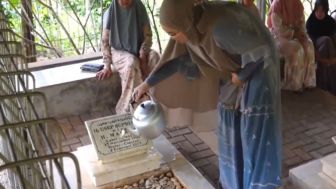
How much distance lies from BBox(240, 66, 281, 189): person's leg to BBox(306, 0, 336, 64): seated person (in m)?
2.49

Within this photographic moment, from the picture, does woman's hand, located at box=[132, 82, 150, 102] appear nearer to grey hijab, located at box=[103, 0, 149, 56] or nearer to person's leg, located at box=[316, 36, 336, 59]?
grey hijab, located at box=[103, 0, 149, 56]

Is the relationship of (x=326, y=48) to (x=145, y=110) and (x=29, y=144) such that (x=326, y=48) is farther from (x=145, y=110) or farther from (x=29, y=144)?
(x=29, y=144)

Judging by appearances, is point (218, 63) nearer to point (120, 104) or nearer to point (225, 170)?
point (225, 170)

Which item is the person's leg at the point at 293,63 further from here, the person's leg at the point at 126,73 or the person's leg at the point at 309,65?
the person's leg at the point at 126,73

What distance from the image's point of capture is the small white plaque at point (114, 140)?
8.66 ft

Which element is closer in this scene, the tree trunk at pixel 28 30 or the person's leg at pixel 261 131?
the person's leg at pixel 261 131

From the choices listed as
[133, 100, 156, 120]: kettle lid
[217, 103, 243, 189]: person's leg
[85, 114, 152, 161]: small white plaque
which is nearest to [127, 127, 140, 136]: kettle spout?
[85, 114, 152, 161]: small white plaque

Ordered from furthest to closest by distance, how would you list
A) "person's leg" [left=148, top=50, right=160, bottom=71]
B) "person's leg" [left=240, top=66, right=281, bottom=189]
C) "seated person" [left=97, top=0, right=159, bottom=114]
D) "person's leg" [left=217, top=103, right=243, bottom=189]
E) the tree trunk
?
the tree trunk, "person's leg" [left=148, top=50, right=160, bottom=71], "seated person" [left=97, top=0, right=159, bottom=114], "person's leg" [left=217, top=103, right=243, bottom=189], "person's leg" [left=240, top=66, right=281, bottom=189]

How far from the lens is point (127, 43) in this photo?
3703 mm

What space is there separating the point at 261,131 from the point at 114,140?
3.13ft

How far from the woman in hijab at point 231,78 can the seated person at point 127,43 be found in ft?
3.57

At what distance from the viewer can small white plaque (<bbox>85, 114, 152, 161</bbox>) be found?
8.66ft

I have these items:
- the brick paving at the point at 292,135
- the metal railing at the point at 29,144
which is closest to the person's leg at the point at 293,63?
the brick paving at the point at 292,135

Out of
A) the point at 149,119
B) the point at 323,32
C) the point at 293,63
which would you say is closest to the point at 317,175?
the point at 149,119
